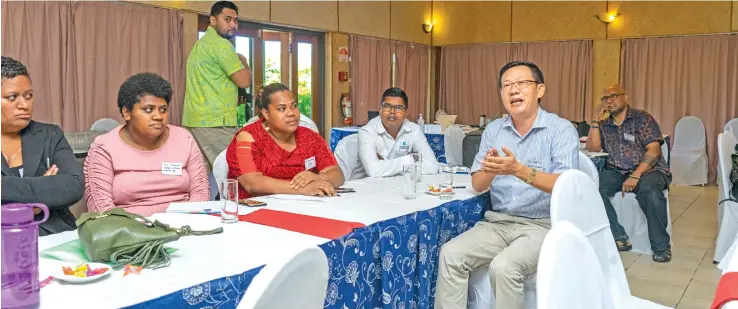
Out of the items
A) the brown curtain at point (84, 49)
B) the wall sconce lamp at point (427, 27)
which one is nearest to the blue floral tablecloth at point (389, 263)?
the brown curtain at point (84, 49)

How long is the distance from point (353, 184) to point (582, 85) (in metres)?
7.11

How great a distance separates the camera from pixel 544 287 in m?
1.02

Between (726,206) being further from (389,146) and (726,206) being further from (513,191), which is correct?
(389,146)

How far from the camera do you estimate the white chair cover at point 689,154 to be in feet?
25.2

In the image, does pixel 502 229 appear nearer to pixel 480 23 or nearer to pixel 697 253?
pixel 697 253

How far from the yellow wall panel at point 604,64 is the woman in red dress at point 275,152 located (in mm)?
7089

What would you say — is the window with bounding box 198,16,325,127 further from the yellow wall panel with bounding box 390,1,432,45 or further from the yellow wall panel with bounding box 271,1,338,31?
the yellow wall panel with bounding box 390,1,432,45

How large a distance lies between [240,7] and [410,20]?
3.81 m

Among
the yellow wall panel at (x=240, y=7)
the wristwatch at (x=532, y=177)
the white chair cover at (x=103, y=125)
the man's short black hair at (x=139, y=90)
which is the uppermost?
the yellow wall panel at (x=240, y=7)

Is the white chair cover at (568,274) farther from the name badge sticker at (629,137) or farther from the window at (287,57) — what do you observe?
the window at (287,57)

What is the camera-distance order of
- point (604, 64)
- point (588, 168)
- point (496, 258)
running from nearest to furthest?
point (496, 258) < point (588, 168) < point (604, 64)

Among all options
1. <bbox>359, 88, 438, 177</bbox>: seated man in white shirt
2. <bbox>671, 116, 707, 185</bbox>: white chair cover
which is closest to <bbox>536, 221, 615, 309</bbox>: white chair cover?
<bbox>359, 88, 438, 177</bbox>: seated man in white shirt

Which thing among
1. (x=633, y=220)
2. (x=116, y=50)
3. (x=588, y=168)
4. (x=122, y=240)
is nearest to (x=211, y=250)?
(x=122, y=240)

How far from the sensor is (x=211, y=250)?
5.53ft
